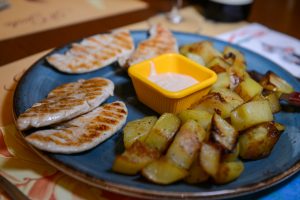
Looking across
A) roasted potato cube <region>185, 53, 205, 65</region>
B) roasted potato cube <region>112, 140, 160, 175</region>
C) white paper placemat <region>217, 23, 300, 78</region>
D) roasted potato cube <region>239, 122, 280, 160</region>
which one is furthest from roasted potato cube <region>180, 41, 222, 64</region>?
roasted potato cube <region>112, 140, 160, 175</region>

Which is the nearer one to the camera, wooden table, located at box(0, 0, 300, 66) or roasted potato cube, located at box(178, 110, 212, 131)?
roasted potato cube, located at box(178, 110, 212, 131)

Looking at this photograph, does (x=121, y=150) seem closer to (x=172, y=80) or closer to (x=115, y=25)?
(x=172, y=80)

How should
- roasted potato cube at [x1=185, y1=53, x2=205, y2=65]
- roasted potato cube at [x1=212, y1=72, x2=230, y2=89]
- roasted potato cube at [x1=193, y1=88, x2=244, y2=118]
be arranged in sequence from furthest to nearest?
1. roasted potato cube at [x1=185, y1=53, x2=205, y2=65]
2. roasted potato cube at [x1=212, y1=72, x2=230, y2=89]
3. roasted potato cube at [x1=193, y1=88, x2=244, y2=118]

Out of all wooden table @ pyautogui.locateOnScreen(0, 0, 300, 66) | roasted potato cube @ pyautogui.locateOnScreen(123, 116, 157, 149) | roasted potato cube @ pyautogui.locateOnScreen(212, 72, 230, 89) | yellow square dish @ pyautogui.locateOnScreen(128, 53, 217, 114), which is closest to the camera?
roasted potato cube @ pyautogui.locateOnScreen(123, 116, 157, 149)

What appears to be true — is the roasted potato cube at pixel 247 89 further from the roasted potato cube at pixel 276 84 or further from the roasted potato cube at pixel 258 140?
the roasted potato cube at pixel 258 140

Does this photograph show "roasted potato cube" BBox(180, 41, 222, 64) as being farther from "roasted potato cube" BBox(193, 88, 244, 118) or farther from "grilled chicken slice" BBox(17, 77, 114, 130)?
"grilled chicken slice" BBox(17, 77, 114, 130)

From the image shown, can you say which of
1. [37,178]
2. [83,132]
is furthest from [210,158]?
[37,178]
